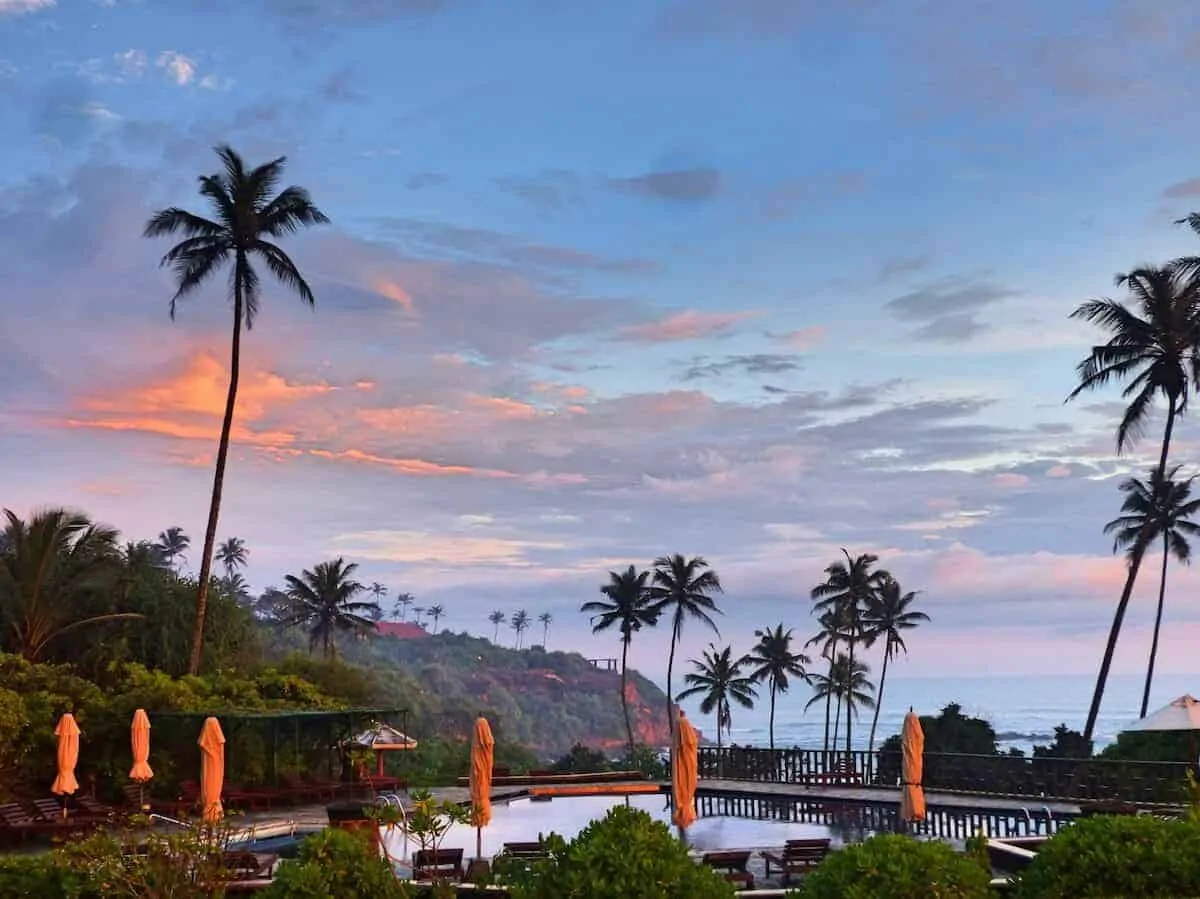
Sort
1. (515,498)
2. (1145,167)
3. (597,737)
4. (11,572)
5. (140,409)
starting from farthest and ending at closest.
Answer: (597,737) → (515,498) → (140,409) → (11,572) → (1145,167)

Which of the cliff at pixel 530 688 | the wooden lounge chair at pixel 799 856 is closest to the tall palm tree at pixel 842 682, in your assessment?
the wooden lounge chair at pixel 799 856

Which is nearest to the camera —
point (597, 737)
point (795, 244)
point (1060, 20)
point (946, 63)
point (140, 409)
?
point (1060, 20)

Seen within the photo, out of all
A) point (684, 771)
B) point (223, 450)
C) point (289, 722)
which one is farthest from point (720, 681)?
point (684, 771)

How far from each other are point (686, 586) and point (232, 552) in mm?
73659

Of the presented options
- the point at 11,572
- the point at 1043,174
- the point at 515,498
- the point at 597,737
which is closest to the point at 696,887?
the point at 1043,174

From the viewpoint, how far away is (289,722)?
1012 inches

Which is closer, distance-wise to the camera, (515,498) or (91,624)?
(91,624)

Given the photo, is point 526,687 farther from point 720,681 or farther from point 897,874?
point 897,874

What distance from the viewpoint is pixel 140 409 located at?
3056 centimetres

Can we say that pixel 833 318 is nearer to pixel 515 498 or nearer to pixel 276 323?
pixel 276 323

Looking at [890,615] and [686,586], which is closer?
[686,586]

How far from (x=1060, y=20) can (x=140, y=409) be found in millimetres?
24177

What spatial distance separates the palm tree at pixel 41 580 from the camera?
27906 millimetres

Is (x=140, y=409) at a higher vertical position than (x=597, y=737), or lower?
higher
